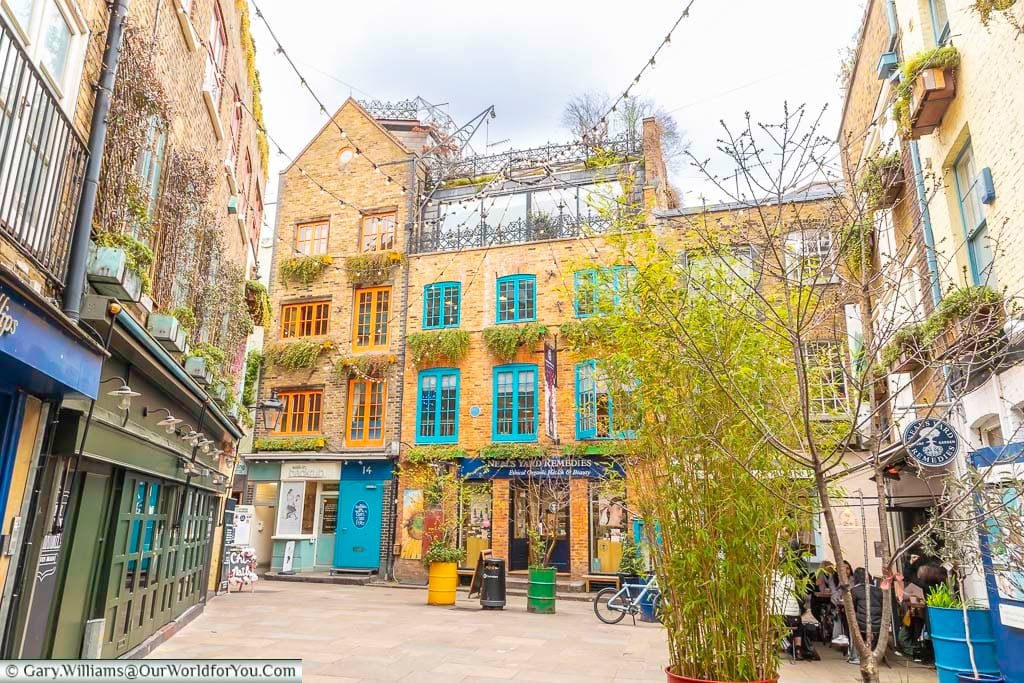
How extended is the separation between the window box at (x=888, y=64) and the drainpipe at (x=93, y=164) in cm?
966

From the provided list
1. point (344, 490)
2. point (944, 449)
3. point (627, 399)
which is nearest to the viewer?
point (627, 399)

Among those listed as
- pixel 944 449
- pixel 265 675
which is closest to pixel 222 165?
pixel 265 675

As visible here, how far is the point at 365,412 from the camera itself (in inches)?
814

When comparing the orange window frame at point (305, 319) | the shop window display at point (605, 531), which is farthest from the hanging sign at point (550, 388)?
the orange window frame at point (305, 319)

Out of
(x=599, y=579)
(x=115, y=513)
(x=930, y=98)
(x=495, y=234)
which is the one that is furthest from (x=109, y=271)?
(x=495, y=234)

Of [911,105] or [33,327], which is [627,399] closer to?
[33,327]

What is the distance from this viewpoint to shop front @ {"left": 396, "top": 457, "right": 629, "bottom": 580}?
17.9 metres

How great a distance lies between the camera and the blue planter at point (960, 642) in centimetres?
696

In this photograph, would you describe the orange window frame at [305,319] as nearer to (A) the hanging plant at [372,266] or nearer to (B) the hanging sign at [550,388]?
(A) the hanging plant at [372,266]

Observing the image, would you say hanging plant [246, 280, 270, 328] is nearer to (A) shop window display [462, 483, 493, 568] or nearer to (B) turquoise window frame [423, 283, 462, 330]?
(B) turquoise window frame [423, 283, 462, 330]

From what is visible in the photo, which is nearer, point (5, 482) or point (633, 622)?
point (5, 482)

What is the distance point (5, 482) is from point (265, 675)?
2.50 metres

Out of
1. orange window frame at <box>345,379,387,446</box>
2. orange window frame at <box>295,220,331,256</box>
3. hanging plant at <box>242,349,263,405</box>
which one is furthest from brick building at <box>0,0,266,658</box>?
orange window frame at <box>295,220,331,256</box>

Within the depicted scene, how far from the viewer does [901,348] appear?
873 cm
